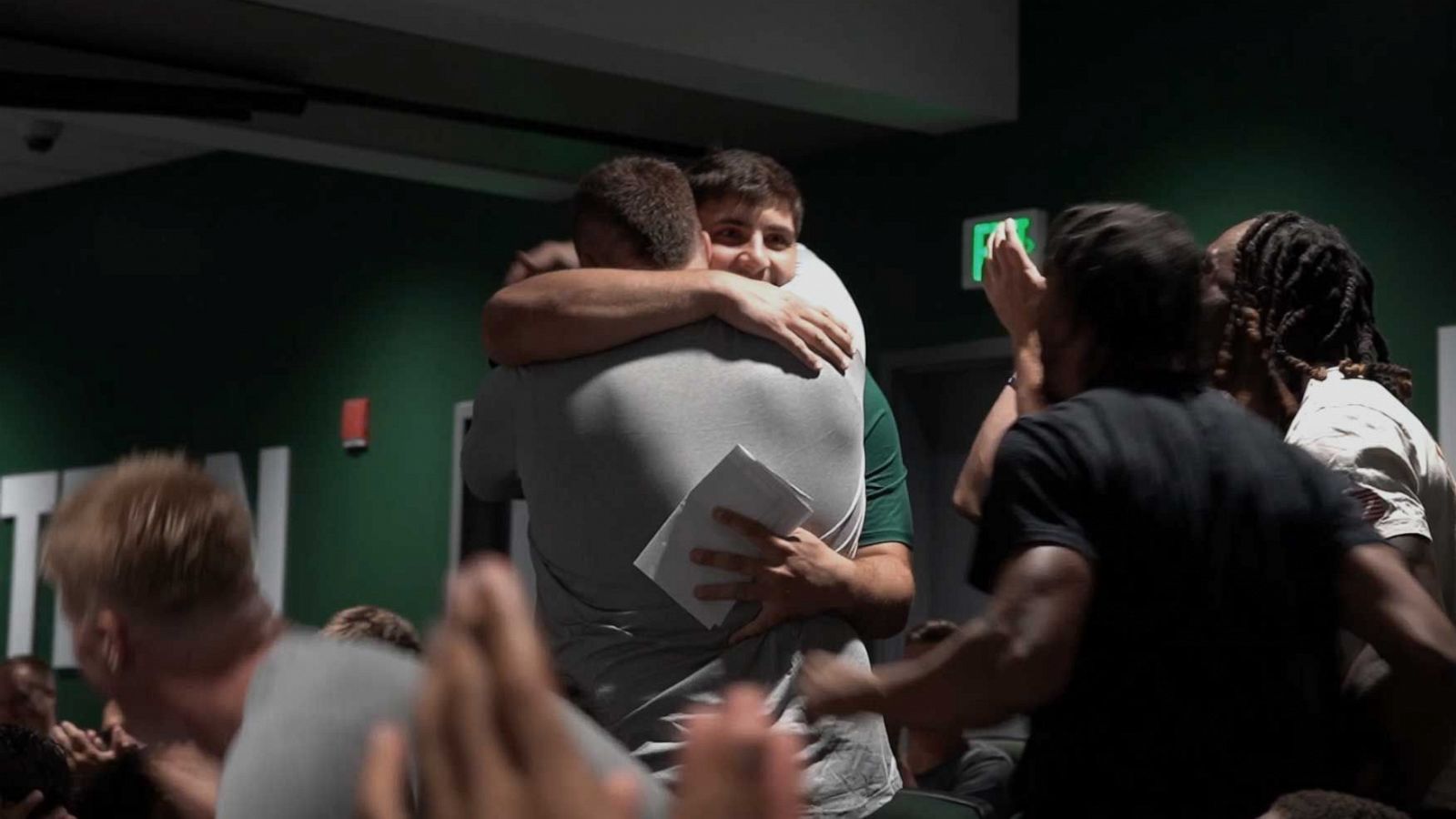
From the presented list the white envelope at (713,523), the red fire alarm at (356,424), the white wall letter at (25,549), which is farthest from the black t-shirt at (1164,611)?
Answer: the white wall letter at (25,549)

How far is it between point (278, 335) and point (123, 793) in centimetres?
655

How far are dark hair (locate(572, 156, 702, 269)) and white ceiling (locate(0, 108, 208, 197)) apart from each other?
21.6 feet

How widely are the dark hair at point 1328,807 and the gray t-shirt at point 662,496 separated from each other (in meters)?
0.46

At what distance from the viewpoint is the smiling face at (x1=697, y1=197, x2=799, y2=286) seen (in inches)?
95.7

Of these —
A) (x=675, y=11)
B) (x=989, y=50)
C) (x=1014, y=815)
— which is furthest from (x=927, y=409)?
(x=1014, y=815)

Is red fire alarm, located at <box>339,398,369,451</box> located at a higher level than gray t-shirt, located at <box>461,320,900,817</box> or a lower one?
higher

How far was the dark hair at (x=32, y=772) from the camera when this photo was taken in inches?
100

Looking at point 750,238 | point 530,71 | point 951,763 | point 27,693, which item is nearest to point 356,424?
point 27,693

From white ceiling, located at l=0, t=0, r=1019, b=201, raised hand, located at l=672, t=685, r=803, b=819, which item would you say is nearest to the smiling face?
raised hand, located at l=672, t=685, r=803, b=819

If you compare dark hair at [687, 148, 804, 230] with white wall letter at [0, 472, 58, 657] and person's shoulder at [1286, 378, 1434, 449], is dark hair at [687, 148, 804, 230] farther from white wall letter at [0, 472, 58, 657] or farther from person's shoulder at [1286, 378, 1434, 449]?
white wall letter at [0, 472, 58, 657]

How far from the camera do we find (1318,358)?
2.26m

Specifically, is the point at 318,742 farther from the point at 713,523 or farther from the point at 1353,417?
the point at 1353,417

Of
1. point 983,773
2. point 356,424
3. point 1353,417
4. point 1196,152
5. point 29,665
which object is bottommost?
point 983,773

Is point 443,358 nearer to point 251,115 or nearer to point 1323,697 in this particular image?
point 251,115
